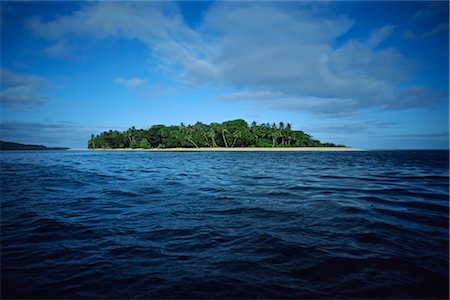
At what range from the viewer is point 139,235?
530cm

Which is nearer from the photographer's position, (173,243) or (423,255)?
(423,255)

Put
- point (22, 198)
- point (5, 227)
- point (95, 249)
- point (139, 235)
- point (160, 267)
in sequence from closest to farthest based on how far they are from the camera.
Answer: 1. point (160, 267)
2. point (95, 249)
3. point (139, 235)
4. point (5, 227)
5. point (22, 198)

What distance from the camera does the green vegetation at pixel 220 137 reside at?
108 m

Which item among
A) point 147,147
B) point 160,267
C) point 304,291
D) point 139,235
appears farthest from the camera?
point 147,147

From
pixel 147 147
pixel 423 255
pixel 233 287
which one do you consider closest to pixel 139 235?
pixel 233 287

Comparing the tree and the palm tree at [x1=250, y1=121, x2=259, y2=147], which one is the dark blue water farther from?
the tree

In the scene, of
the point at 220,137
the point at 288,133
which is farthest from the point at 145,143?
the point at 288,133

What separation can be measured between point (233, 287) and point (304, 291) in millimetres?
1055

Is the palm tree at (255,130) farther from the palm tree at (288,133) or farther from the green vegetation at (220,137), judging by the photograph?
the palm tree at (288,133)

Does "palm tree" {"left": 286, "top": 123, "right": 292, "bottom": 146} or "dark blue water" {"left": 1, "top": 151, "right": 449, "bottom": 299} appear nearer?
"dark blue water" {"left": 1, "top": 151, "right": 449, "bottom": 299}

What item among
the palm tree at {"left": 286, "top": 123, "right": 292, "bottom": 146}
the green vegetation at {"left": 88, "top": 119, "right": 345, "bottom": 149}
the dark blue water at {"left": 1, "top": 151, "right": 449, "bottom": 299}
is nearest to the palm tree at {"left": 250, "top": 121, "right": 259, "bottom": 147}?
the green vegetation at {"left": 88, "top": 119, "right": 345, "bottom": 149}

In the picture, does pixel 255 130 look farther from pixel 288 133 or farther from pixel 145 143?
pixel 145 143

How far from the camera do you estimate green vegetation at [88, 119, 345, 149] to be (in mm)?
108500

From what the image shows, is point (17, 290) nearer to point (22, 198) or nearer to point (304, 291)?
point (304, 291)
